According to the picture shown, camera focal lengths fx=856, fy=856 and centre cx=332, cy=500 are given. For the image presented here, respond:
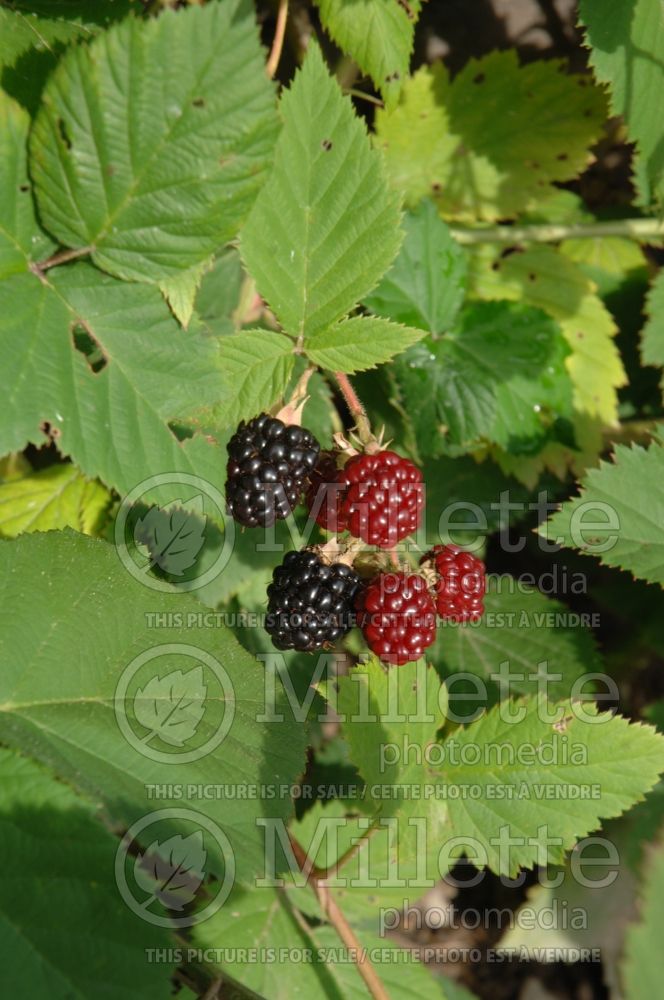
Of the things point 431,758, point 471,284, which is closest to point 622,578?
point 471,284

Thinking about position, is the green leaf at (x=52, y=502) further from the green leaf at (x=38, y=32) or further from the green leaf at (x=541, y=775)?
the green leaf at (x=541, y=775)

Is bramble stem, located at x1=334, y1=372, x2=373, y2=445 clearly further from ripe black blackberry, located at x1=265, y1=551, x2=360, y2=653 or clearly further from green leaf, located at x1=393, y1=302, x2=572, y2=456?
green leaf, located at x1=393, y1=302, x2=572, y2=456

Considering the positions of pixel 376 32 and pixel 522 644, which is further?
pixel 522 644

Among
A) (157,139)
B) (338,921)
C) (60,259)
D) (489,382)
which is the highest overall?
(157,139)

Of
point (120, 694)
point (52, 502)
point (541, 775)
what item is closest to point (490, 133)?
point (52, 502)

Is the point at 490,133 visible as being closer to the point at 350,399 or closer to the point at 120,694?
the point at 350,399

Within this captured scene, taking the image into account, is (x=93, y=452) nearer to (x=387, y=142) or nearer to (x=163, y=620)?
(x=163, y=620)
